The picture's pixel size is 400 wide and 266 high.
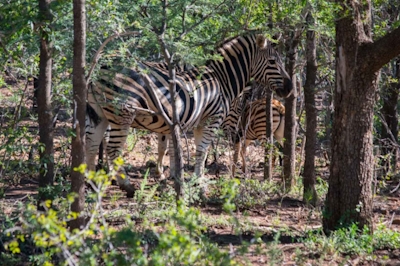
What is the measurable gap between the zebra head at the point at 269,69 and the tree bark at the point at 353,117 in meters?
3.53

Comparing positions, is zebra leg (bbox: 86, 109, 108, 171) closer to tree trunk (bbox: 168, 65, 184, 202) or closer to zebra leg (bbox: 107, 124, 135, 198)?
zebra leg (bbox: 107, 124, 135, 198)

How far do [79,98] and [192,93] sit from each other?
3280 millimetres

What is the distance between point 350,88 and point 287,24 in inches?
85.9

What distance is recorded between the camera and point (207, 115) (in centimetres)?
1054

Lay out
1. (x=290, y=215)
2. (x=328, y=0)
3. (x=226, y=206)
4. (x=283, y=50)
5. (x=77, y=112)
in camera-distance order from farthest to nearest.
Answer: (x=283, y=50) → (x=290, y=215) → (x=328, y=0) → (x=77, y=112) → (x=226, y=206)

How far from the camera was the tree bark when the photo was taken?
275 inches

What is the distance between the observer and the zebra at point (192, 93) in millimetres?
9508

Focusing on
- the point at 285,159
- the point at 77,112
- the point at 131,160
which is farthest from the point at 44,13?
the point at 131,160

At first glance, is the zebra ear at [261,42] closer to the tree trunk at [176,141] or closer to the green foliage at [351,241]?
the tree trunk at [176,141]

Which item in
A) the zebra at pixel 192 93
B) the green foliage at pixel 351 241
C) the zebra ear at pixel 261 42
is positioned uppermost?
the zebra ear at pixel 261 42

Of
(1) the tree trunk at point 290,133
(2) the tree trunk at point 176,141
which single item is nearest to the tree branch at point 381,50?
(2) the tree trunk at point 176,141

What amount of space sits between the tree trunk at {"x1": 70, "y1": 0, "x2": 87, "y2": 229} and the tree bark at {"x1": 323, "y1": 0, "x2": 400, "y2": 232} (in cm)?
272

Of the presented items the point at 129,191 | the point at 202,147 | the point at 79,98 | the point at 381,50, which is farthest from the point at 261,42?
the point at 79,98

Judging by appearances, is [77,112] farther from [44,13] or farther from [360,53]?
[360,53]
